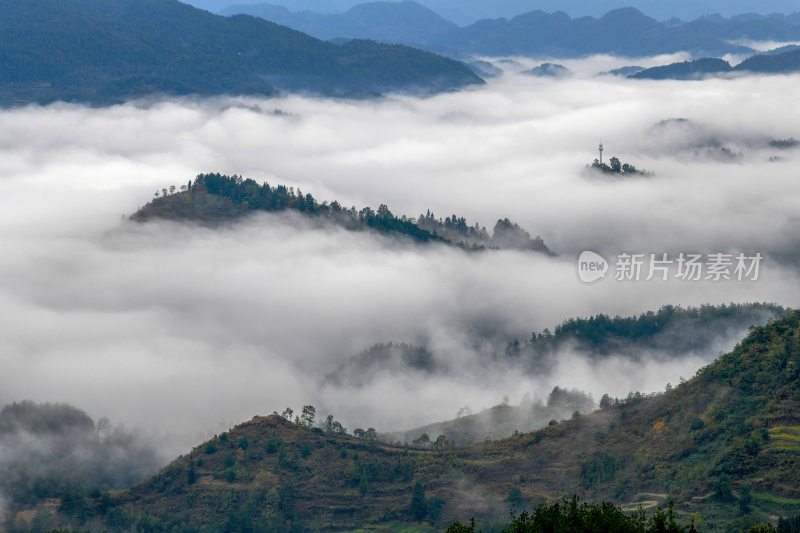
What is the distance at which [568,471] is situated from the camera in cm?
18400

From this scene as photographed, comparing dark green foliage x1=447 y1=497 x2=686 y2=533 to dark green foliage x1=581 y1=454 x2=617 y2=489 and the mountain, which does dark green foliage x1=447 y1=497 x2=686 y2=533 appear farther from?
dark green foliage x1=581 y1=454 x2=617 y2=489

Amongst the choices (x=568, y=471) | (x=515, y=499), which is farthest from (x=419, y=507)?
(x=568, y=471)

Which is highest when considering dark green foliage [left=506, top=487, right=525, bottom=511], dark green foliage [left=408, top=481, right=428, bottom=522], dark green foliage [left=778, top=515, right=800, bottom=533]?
dark green foliage [left=778, top=515, right=800, bottom=533]

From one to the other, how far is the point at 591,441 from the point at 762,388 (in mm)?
26851

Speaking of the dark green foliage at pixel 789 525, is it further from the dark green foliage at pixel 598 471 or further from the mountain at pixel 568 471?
the dark green foliage at pixel 598 471

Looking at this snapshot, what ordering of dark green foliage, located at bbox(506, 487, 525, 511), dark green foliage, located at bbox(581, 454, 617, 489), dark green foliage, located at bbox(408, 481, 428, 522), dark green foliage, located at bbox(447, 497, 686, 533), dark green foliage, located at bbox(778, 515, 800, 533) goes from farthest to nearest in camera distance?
dark green foliage, located at bbox(408, 481, 428, 522), dark green foliage, located at bbox(506, 487, 525, 511), dark green foliage, located at bbox(581, 454, 617, 489), dark green foliage, located at bbox(778, 515, 800, 533), dark green foliage, located at bbox(447, 497, 686, 533)

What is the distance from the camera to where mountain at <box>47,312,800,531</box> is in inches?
6368

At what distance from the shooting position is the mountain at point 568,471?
16175 centimetres

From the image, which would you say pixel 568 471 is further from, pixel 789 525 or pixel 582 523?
pixel 582 523

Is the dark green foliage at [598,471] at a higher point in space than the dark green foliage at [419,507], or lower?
higher

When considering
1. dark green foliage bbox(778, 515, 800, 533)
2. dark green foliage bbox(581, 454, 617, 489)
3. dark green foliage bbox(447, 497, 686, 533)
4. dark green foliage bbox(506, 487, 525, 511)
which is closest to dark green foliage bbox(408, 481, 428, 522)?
dark green foliage bbox(506, 487, 525, 511)

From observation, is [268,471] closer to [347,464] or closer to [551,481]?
[347,464]

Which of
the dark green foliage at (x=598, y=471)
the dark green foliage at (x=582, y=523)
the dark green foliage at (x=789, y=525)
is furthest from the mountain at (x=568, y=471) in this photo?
the dark green foliage at (x=582, y=523)

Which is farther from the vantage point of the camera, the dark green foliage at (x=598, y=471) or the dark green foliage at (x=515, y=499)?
the dark green foliage at (x=515, y=499)
